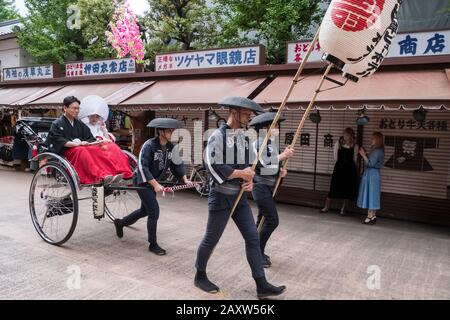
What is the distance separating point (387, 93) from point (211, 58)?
171 inches

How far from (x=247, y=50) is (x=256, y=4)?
5.90 m

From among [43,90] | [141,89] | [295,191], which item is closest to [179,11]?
[43,90]

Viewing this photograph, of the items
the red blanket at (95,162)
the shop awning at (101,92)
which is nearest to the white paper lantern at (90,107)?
the red blanket at (95,162)

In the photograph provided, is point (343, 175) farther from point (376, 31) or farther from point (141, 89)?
point (141, 89)

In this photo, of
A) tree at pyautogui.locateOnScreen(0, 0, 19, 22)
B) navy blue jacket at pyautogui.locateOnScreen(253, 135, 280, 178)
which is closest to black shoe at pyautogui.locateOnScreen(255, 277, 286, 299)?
navy blue jacket at pyautogui.locateOnScreen(253, 135, 280, 178)

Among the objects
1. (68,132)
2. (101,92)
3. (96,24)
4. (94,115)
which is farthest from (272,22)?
(68,132)

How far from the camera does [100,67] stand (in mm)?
11562

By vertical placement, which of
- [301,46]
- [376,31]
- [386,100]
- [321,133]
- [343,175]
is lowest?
[343,175]

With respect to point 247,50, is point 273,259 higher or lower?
lower

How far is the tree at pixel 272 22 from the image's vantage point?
43.2 ft

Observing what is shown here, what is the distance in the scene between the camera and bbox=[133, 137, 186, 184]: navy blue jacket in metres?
4.71

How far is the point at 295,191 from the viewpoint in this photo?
28.9ft

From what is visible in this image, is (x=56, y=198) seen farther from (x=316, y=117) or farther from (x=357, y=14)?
(x=316, y=117)

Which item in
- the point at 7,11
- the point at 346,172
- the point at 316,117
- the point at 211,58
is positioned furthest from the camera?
the point at 7,11
